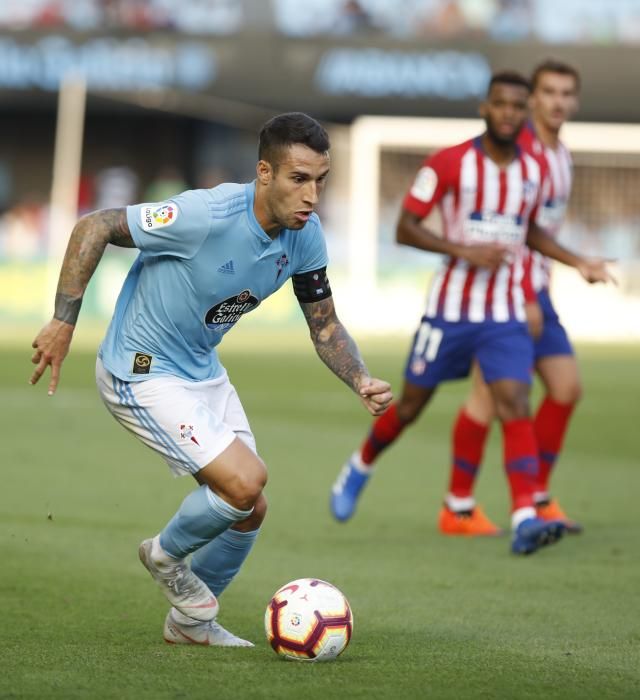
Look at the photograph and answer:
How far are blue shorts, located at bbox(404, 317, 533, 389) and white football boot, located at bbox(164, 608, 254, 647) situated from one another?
2888 millimetres

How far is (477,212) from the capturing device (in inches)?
302

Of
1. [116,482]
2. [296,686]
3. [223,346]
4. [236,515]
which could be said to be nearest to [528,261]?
[116,482]

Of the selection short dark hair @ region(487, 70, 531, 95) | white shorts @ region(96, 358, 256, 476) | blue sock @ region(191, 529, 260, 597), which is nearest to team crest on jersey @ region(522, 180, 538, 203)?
short dark hair @ region(487, 70, 531, 95)

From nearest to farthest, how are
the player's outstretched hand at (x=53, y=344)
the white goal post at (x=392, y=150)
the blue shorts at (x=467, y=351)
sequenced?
the player's outstretched hand at (x=53, y=344) < the blue shorts at (x=467, y=351) < the white goal post at (x=392, y=150)

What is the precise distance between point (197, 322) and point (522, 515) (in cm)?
267

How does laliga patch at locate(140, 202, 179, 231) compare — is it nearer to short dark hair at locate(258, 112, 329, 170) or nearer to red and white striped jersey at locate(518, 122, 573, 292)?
short dark hair at locate(258, 112, 329, 170)

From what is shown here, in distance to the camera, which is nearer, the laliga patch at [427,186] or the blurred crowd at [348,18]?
the laliga patch at [427,186]

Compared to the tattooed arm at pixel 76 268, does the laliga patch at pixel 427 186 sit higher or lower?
higher

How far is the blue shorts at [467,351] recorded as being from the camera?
752cm

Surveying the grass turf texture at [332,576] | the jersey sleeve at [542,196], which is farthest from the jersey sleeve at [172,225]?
the jersey sleeve at [542,196]

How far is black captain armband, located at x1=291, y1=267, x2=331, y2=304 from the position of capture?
522cm

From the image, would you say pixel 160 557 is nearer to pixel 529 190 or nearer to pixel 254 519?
pixel 254 519

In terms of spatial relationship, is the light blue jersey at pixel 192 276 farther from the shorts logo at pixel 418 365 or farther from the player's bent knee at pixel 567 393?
the player's bent knee at pixel 567 393

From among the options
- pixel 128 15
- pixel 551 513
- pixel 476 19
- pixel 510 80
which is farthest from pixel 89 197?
pixel 510 80
